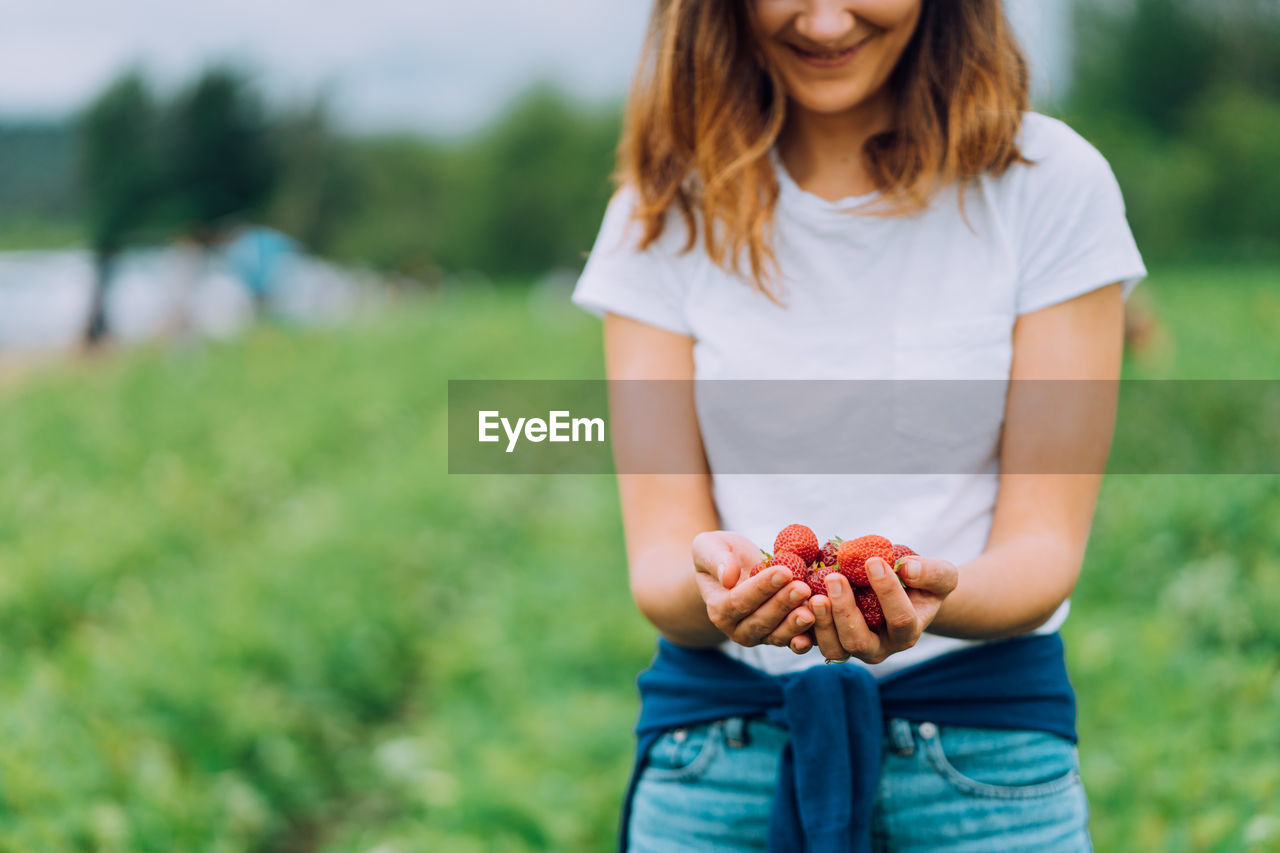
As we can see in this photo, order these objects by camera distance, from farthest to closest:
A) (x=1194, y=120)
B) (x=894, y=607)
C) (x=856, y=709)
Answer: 1. (x=1194, y=120)
2. (x=856, y=709)
3. (x=894, y=607)

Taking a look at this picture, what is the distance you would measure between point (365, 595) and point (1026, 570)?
163 inches

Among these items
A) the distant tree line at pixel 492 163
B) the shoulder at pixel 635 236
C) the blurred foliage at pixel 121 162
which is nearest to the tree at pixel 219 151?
the distant tree line at pixel 492 163

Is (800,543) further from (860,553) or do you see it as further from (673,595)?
(673,595)

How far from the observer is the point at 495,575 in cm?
592

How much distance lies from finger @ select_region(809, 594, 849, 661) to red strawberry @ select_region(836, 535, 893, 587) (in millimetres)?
75

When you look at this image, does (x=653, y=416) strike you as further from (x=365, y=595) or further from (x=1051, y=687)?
(x=365, y=595)

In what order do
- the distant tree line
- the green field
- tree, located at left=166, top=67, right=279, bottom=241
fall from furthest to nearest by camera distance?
tree, located at left=166, top=67, right=279, bottom=241 → the distant tree line → the green field

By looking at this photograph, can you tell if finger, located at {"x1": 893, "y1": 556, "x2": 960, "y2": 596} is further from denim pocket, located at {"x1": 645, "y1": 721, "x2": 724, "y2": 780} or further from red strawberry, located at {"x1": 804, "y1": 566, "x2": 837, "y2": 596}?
denim pocket, located at {"x1": 645, "y1": 721, "x2": 724, "y2": 780}

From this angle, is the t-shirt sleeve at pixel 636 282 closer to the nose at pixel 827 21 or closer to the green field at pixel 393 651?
the nose at pixel 827 21

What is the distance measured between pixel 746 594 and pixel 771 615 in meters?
0.04

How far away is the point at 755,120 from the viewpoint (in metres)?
1.62

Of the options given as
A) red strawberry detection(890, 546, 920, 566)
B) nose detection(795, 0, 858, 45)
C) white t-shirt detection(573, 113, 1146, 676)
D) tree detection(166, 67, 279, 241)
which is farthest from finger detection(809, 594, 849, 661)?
tree detection(166, 67, 279, 241)

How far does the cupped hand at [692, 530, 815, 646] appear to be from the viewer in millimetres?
1200

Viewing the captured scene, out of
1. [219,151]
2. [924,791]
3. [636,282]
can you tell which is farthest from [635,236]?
[219,151]
